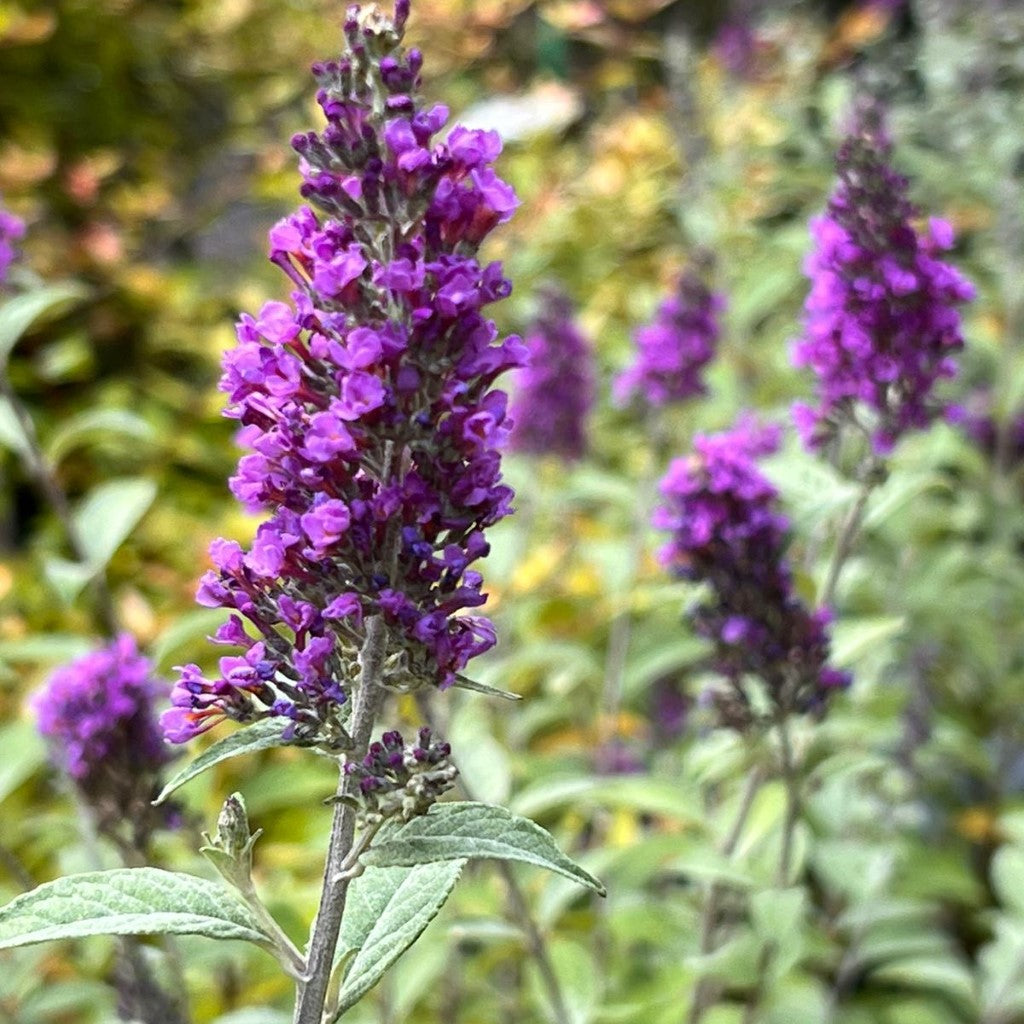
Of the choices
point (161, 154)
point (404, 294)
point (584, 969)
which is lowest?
point (584, 969)

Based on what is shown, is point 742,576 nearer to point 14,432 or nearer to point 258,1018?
point 258,1018

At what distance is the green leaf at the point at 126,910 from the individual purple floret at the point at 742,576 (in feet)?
3.79

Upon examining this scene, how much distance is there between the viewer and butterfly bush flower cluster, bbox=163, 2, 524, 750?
1072 mm

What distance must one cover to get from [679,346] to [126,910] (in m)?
2.55

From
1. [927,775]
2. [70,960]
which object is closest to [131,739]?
[70,960]

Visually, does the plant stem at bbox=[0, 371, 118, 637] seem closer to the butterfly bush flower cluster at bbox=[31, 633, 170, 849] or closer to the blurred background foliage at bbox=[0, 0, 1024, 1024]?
the blurred background foliage at bbox=[0, 0, 1024, 1024]

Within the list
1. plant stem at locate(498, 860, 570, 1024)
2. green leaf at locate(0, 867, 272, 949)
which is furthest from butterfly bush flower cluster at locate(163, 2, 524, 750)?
plant stem at locate(498, 860, 570, 1024)

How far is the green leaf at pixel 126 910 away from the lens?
991mm

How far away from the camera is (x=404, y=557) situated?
3.64 feet

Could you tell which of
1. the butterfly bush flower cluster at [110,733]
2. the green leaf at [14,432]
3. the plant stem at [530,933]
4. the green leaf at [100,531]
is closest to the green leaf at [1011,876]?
the plant stem at [530,933]

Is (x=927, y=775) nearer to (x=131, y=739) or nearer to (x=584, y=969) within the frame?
(x=584, y=969)

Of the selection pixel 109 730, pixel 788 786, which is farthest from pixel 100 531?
pixel 788 786

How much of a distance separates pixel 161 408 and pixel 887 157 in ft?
14.1

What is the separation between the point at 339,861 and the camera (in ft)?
3.63
